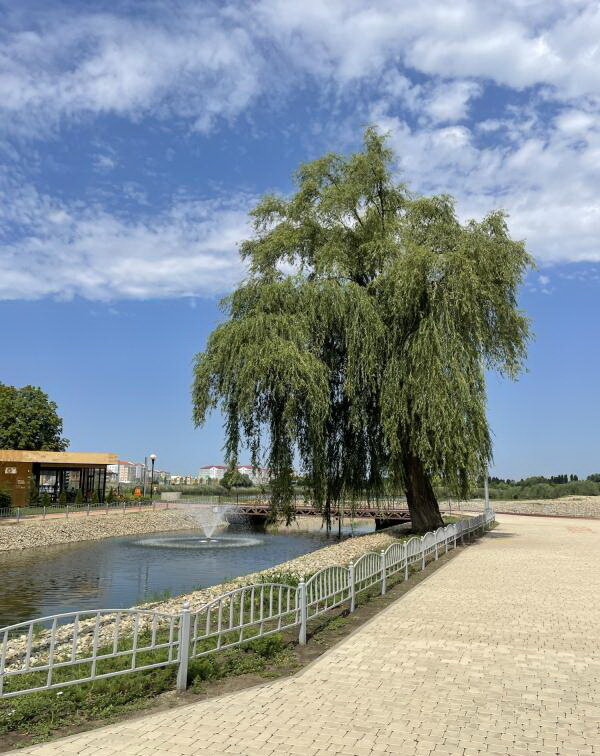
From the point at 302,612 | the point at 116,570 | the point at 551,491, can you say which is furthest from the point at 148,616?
the point at 551,491

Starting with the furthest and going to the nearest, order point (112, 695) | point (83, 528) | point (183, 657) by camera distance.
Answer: point (83, 528) → point (183, 657) → point (112, 695)

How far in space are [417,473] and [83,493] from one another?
32.1 m

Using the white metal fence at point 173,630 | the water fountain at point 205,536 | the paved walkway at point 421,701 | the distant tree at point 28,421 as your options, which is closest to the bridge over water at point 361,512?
the water fountain at point 205,536

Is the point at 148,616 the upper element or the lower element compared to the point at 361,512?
upper

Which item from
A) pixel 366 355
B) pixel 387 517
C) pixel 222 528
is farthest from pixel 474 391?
pixel 222 528

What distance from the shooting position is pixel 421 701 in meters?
5.61

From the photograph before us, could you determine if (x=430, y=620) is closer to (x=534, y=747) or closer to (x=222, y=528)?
(x=534, y=747)

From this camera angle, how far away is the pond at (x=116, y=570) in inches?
623

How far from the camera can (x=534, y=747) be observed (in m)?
4.65

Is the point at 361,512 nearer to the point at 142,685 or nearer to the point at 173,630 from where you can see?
the point at 173,630

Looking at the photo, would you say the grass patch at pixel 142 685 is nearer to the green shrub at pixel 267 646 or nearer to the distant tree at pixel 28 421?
the green shrub at pixel 267 646

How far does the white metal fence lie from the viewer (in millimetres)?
5480

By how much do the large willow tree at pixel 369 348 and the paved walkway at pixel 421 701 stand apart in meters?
7.72

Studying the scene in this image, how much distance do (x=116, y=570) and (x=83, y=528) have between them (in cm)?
1218
